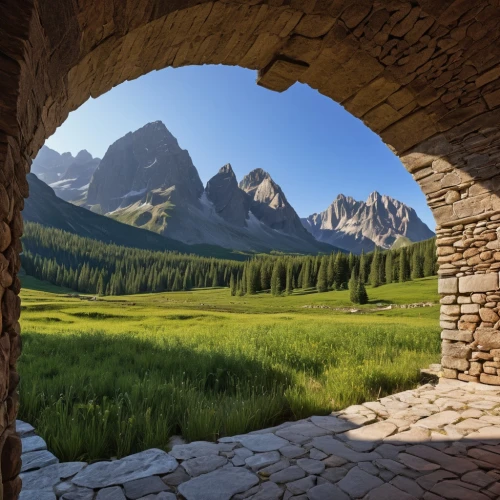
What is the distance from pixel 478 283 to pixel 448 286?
0.62 meters

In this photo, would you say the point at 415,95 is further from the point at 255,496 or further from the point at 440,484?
the point at 255,496

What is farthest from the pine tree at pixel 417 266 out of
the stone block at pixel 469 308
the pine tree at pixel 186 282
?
the stone block at pixel 469 308

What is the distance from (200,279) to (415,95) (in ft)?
350

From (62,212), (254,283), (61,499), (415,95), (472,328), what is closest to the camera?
(61,499)

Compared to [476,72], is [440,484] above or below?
below

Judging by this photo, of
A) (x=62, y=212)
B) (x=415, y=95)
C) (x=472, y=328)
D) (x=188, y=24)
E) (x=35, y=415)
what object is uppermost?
(x=62, y=212)

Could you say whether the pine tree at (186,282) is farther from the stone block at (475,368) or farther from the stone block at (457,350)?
the stone block at (475,368)

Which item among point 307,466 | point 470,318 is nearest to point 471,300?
point 470,318

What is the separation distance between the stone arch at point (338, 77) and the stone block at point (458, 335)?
2 centimetres

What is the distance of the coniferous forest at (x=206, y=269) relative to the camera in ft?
228

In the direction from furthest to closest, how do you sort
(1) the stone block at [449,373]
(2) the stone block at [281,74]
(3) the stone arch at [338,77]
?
(1) the stone block at [449,373], (2) the stone block at [281,74], (3) the stone arch at [338,77]

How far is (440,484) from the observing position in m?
A: 3.07

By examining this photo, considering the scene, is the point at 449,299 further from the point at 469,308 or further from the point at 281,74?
the point at 281,74

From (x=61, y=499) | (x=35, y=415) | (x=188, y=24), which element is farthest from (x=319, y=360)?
(x=188, y=24)
